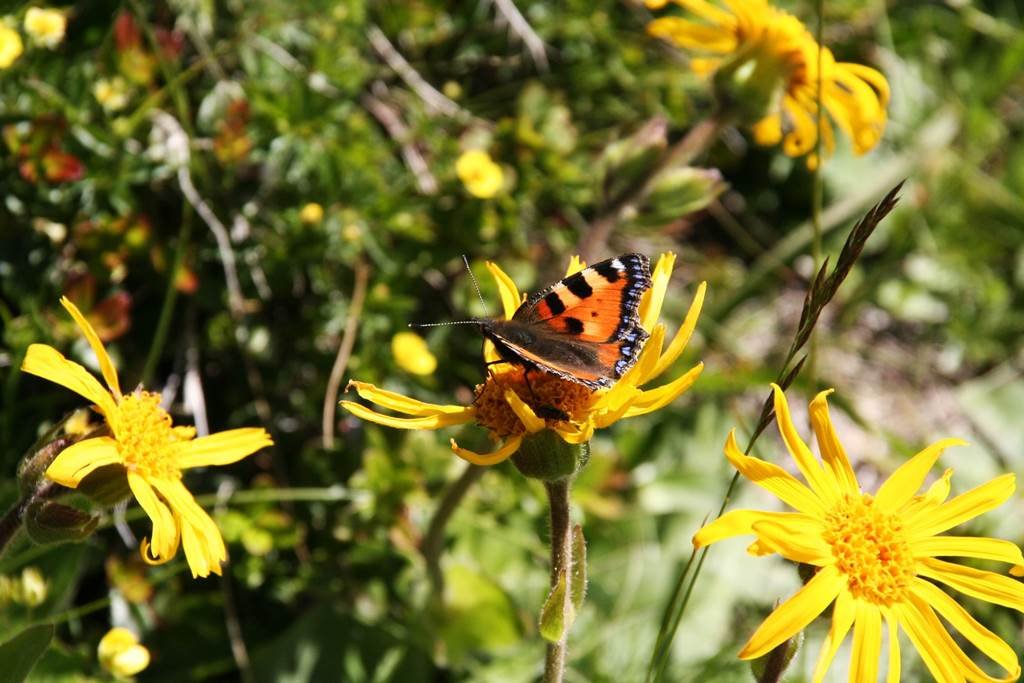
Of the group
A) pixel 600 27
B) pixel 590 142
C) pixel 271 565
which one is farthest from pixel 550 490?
pixel 600 27

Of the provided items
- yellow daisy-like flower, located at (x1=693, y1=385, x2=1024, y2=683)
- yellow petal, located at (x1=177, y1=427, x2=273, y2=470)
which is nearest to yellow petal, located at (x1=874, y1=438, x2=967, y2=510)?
yellow daisy-like flower, located at (x1=693, y1=385, x2=1024, y2=683)

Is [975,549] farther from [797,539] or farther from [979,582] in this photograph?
[797,539]

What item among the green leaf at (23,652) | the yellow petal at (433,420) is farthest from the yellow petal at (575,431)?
the green leaf at (23,652)

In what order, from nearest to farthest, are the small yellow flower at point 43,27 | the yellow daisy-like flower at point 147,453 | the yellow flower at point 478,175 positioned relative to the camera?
the yellow daisy-like flower at point 147,453 < the small yellow flower at point 43,27 < the yellow flower at point 478,175

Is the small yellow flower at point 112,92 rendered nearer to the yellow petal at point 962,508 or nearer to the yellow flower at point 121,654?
the yellow flower at point 121,654

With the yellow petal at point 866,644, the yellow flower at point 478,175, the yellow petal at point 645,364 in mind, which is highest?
the yellow petal at point 645,364

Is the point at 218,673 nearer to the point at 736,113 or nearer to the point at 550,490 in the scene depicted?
the point at 550,490
